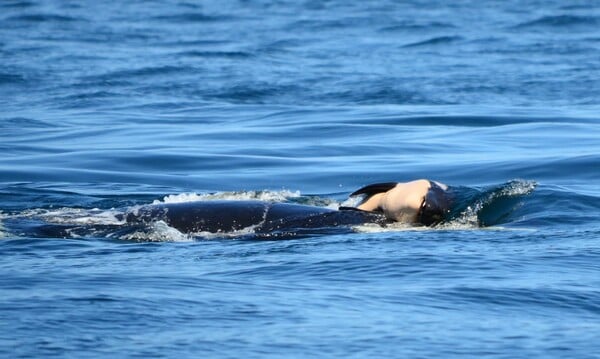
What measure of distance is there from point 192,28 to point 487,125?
17.3m

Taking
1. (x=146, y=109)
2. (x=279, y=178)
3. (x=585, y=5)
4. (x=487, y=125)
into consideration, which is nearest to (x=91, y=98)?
(x=146, y=109)

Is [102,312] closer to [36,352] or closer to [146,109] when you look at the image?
[36,352]

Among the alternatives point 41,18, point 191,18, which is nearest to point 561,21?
point 191,18

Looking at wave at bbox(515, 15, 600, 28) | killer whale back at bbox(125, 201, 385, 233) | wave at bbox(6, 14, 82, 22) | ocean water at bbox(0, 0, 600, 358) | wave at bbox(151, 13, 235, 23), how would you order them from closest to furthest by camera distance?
ocean water at bbox(0, 0, 600, 358) → killer whale back at bbox(125, 201, 385, 233) → wave at bbox(515, 15, 600, 28) → wave at bbox(6, 14, 82, 22) → wave at bbox(151, 13, 235, 23)

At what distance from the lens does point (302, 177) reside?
1498 cm

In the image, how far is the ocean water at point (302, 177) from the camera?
7.83m

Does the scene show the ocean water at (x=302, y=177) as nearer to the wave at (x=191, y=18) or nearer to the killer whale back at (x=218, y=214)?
the killer whale back at (x=218, y=214)

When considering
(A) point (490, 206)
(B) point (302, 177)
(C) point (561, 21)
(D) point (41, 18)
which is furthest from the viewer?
(D) point (41, 18)

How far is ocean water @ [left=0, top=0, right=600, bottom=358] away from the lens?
25.7 ft

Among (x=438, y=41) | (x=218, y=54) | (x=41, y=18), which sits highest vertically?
(x=41, y=18)

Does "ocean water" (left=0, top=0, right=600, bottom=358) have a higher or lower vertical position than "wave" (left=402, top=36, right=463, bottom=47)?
lower

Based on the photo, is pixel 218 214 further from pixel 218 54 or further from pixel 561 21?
pixel 561 21

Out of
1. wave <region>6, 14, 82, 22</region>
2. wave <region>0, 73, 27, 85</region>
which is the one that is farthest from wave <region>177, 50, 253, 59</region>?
wave <region>6, 14, 82, 22</region>

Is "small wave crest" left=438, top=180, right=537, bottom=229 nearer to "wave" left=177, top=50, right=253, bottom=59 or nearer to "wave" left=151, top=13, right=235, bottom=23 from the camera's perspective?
"wave" left=177, top=50, right=253, bottom=59
